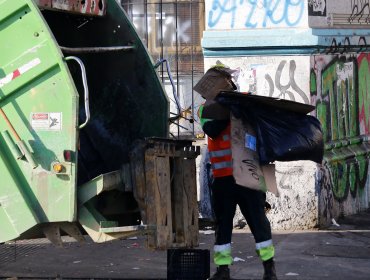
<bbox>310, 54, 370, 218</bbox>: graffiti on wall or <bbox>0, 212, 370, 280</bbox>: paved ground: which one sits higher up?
<bbox>310, 54, 370, 218</bbox>: graffiti on wall

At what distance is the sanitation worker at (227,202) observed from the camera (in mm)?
7715

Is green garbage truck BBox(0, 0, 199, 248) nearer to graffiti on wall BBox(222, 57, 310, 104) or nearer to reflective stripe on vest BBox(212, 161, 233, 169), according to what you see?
reflective stripe on vest BBox(212, 161, 233, 169)

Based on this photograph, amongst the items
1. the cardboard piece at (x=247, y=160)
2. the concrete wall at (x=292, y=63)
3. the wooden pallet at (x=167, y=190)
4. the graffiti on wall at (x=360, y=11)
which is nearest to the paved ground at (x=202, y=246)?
the concrete wall at (x=292, y=63)

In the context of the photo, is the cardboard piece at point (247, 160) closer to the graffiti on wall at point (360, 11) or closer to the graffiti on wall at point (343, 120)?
the graffiti on wall at point (343, 120)

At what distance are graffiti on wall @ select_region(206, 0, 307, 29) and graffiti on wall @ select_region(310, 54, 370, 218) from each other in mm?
515

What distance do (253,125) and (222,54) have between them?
276 cm

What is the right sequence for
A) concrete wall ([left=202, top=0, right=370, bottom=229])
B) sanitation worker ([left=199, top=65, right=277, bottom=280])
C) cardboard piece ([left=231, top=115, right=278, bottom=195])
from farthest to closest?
1. concrete wall ([left=202, top=0, right=370, bottom=229])
2. sanitation worker ([left=199, top=65, right=277, bottom=280])
3. cardboard piece ([left=231, top=115, right=278, bottom=195])

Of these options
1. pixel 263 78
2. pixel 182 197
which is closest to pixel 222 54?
pixel 263 78

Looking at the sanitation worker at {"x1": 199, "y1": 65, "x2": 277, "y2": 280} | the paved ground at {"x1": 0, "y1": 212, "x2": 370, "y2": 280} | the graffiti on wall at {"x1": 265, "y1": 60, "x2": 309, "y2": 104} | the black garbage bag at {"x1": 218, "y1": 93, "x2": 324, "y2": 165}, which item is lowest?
the paved ground at {"x1": 0, "y1": 212, "x2": 370, "y2": 280}

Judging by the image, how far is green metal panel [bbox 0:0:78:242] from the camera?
6.83m

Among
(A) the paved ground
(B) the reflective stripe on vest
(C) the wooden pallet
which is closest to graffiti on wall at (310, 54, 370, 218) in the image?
(A) the paved ground

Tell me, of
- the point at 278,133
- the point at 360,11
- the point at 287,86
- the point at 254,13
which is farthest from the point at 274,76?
the point at 278,133

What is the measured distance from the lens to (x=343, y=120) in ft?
36.7

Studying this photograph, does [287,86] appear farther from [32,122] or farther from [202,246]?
[32,122]
